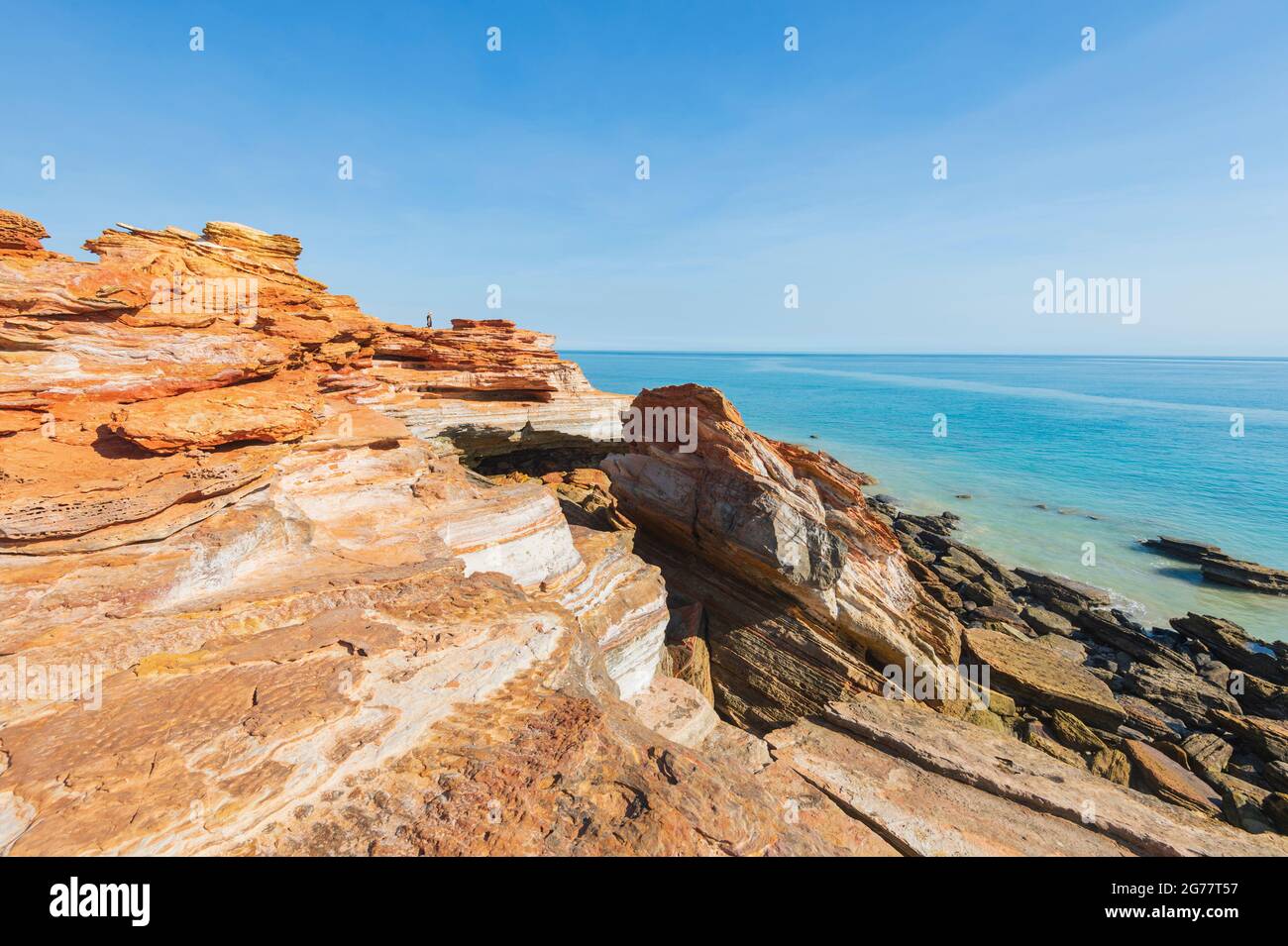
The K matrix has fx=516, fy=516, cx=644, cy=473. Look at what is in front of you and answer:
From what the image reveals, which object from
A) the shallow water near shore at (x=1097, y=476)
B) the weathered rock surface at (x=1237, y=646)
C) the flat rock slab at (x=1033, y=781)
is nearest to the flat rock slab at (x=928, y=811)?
the flat rock slab at (x=1033, y=781)

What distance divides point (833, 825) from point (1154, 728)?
10.8 meters

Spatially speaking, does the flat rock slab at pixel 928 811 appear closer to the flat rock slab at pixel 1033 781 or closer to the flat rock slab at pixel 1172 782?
the flat rock slab at pixel 1033 781

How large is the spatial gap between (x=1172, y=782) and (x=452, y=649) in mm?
14969

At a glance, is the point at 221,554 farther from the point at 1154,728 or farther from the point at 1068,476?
the point at 1068,476

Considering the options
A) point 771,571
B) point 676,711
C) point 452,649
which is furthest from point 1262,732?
point 452,649

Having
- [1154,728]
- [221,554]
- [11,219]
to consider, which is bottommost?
[1154,728]

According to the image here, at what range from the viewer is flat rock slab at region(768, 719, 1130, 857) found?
7.98 metres

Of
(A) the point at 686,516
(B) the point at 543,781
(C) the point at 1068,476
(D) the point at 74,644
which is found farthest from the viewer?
(C) the point at 1068,476

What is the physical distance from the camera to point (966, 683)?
42.9 ft

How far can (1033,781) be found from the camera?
9.40 metres

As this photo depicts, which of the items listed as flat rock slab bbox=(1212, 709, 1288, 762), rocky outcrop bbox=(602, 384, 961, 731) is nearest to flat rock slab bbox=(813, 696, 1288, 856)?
rocky outcrop bbox=(602, 384, 961, 731)

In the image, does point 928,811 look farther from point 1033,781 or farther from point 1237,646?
point 1237,646

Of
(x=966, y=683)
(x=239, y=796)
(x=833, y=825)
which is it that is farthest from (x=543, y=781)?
(x=966, y=683)

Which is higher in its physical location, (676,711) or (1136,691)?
A: (676,711)
